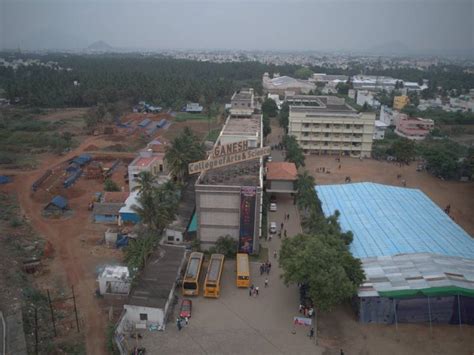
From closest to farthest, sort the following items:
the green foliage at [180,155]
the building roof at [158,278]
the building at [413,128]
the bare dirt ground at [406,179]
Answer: the building roof at [158,278] → the green foliage at [180,155] → the bare dirt ground at [406,179] → the building at [413,128]

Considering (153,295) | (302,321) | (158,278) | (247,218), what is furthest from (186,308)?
(247,218)

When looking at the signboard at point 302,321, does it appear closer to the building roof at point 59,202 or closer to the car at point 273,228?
the car at point 273,228

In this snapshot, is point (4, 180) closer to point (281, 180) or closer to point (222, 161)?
point (222, 161)

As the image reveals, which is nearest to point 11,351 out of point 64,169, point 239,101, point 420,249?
point 420,249

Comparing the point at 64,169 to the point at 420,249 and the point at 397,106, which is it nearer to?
the point at 420,249

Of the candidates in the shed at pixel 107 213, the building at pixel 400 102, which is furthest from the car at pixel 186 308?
the building at pixel 400 102

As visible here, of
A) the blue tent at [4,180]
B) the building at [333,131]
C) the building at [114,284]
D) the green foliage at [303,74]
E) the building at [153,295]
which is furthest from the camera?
the green foliage at [303,74]
